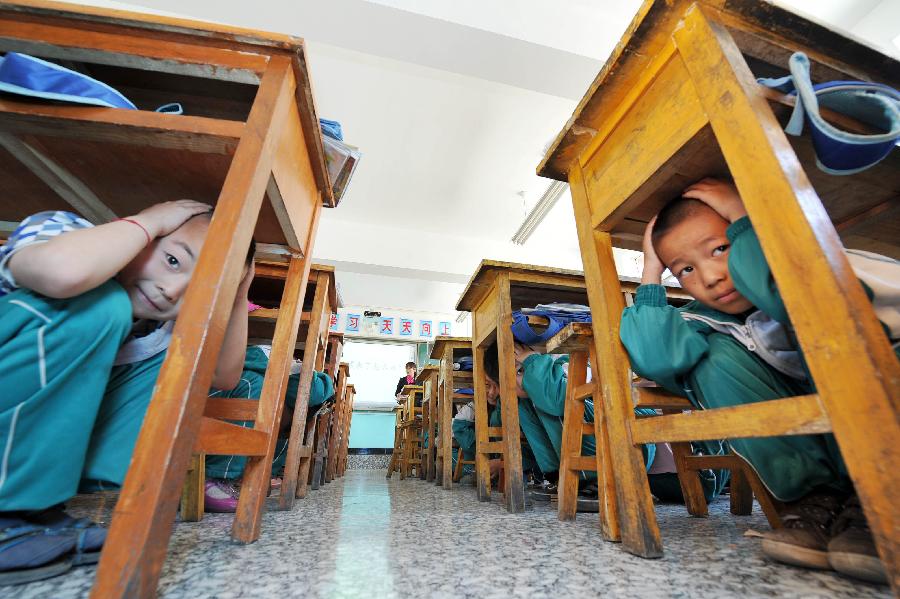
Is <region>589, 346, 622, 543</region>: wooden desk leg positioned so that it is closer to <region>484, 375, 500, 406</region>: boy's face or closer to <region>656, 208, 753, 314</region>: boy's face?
<region>656, 208, 753, 314</region>: boy's face

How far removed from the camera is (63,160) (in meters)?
0.78

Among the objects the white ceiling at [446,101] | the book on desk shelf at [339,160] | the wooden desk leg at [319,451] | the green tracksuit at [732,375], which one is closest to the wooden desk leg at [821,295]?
the green tracksuit at [732,375]

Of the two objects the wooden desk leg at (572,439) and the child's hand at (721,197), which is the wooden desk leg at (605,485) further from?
the child's hand at (721,197)

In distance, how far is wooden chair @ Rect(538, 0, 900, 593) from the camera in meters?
0.38

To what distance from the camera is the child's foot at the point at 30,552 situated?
0.51 m

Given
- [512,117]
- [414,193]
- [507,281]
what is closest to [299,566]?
[507,281]

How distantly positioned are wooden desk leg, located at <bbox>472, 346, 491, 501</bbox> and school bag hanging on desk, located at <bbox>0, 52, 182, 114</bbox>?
160cm

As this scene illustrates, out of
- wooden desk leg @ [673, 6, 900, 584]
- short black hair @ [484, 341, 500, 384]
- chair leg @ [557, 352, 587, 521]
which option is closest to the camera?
wooden desk leg @ [673, 6, 900, 584]

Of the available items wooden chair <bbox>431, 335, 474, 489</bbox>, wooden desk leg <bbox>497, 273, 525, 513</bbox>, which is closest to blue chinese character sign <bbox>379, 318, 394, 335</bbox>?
wooden chair <bbox>431, 335, 474, 489</bbox>

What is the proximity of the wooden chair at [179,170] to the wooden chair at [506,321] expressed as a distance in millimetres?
793

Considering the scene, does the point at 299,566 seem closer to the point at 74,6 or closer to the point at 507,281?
the point at 74,6

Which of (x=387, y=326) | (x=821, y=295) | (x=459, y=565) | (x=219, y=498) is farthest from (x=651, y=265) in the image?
(x=387, y=326)

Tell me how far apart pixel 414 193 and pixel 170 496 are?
480 cm

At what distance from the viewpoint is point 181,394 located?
458mm
